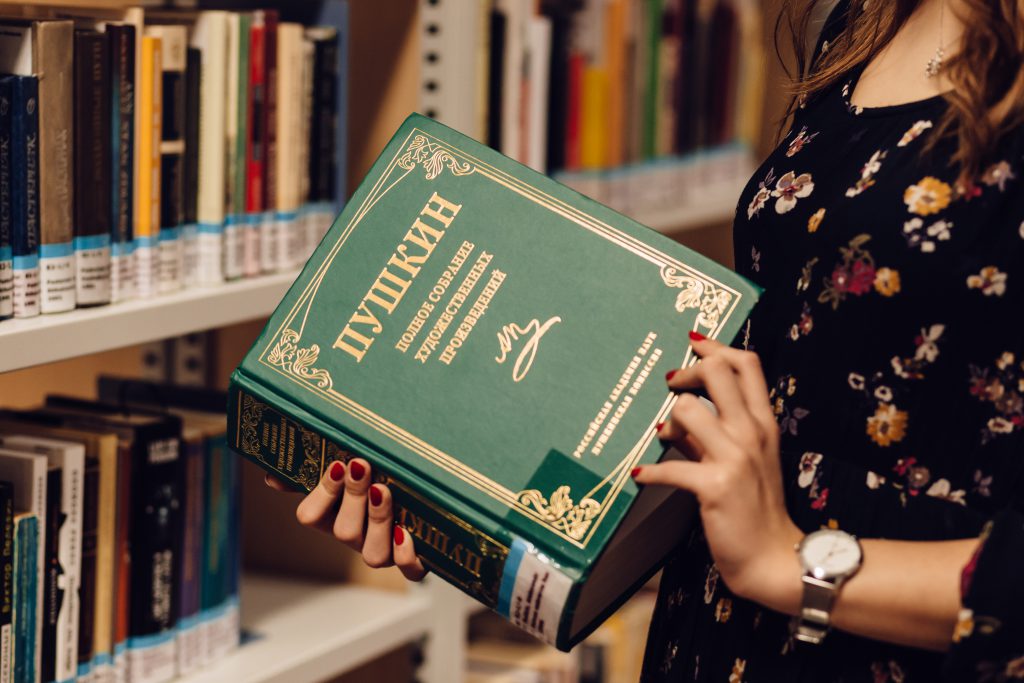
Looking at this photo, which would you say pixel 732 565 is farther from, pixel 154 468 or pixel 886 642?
pixel 154 468

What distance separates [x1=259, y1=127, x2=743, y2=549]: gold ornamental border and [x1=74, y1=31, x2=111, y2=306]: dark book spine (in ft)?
0.89

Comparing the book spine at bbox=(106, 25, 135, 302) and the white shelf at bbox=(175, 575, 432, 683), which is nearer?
the book spine at bbox=(106, 25, 135, 302)

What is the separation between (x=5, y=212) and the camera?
38.9 inches

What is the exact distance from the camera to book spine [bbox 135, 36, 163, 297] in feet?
3.63

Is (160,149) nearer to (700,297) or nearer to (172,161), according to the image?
(172,161)

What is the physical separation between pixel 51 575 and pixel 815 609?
683 mm

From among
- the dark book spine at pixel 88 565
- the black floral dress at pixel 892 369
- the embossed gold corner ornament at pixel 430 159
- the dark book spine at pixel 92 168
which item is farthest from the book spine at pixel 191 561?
the black floral dress at pixel 892 369

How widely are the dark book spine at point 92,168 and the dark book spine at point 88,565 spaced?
6.6 inches

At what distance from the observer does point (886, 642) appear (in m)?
0.81

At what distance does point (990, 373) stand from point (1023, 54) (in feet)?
0.69

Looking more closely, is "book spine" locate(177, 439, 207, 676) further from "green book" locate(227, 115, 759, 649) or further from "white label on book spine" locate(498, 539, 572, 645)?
"white label on book spine" locate(498, 539, 572, 645)

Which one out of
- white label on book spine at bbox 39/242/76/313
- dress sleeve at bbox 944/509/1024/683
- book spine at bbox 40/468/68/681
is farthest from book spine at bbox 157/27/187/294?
dress sleeve at bbox 944/509/1024/683

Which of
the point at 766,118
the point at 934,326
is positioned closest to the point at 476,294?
the point at 934,326
